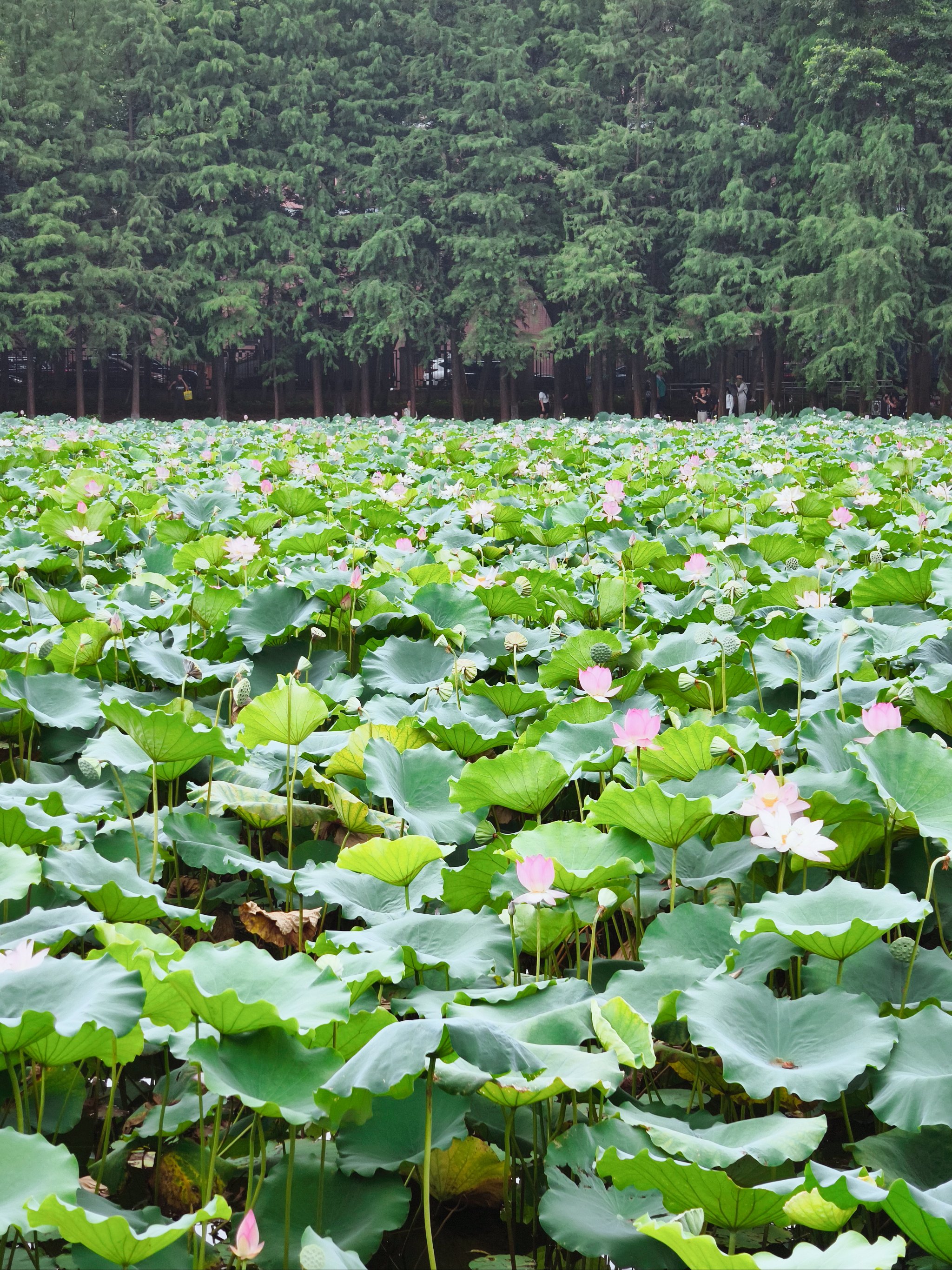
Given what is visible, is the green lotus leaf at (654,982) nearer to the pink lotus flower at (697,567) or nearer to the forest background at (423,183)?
the pink lotus flower at (697,567)

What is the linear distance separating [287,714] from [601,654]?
663 millimetres

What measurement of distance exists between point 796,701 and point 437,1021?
1384mm

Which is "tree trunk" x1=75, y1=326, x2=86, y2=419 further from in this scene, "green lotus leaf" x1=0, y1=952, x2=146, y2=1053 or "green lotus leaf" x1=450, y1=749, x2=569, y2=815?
"green lotus leaf" x1=0, y1=952, x2=146, y2=1053

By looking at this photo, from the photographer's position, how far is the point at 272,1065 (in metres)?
0.94

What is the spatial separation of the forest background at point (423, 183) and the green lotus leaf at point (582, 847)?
19.2m

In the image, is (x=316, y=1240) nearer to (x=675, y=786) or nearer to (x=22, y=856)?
(x=22, y=856)

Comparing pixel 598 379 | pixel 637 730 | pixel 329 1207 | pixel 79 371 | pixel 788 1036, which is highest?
pixel 79 371

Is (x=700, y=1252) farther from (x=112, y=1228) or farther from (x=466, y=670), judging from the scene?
(x=466, y=670)

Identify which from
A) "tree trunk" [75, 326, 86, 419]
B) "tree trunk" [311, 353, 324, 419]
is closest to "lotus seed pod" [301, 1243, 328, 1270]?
"tree trunk" [311, 353, 324, 419]

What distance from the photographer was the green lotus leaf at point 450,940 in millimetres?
1196

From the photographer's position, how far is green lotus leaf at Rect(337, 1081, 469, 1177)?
1.03 meters

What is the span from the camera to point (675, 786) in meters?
1.50

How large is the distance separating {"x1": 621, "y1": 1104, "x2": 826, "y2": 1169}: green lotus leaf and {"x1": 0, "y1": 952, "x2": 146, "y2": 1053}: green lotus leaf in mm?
423

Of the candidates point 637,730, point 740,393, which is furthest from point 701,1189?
point 740,393
